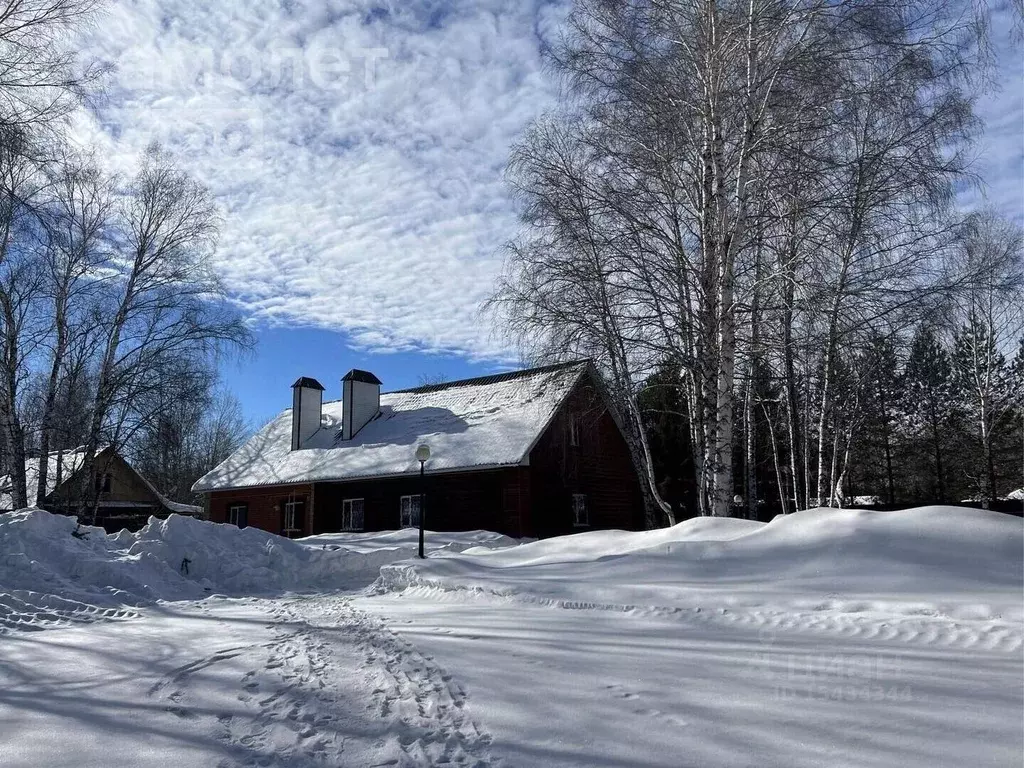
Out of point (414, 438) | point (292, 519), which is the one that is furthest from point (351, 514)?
point (414, 438)

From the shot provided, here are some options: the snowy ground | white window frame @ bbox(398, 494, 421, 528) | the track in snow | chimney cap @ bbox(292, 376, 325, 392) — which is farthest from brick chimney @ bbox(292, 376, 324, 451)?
the track in snow

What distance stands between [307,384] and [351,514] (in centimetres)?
694

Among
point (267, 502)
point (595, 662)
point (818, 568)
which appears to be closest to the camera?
point (595, 662)

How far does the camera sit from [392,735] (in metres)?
4.02

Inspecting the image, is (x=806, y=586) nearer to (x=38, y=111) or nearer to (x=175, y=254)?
(x=38, y=111)

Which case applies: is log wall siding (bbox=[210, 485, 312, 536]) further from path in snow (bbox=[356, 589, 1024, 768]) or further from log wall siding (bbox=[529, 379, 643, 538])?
path in snow (bbox=[356, 589, 1024, 768])

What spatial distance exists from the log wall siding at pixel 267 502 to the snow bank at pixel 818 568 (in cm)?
1747

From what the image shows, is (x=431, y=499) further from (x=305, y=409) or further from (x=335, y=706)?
(x=335, y=706)

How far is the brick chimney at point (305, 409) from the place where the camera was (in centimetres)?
2930

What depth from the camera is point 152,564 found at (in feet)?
43.8

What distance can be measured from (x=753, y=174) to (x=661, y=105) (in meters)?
1.82

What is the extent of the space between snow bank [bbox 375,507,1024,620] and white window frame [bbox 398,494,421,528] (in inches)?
534

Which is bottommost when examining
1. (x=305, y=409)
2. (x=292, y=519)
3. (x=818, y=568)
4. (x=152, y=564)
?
(x=152, y=564)

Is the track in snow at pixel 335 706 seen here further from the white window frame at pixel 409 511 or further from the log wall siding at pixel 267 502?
the log wall siding at pixel 267 502
